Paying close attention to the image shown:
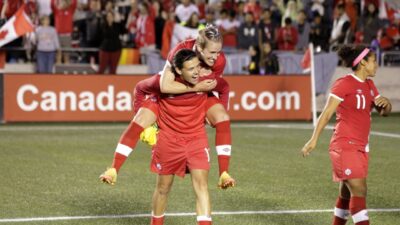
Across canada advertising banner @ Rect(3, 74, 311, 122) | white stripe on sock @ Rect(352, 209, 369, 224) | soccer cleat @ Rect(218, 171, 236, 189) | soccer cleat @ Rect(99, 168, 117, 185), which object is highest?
soccer cleat @ Rect(99, 168, 117, 185)

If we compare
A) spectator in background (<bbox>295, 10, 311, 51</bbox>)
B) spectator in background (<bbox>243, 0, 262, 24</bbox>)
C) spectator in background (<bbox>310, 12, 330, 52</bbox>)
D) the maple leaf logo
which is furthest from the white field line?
spectator in background (<bbox>243, 0, 262, 24</bbox>)

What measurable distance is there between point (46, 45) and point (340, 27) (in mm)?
8635

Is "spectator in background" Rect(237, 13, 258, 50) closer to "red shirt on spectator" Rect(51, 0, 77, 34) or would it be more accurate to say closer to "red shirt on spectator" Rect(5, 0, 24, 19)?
"red shirt on spectator" Rect(51, 0, 77, 34)

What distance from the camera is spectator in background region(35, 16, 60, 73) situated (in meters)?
25.8

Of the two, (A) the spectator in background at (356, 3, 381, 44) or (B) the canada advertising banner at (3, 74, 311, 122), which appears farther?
(A) the spectator in background at (356, 3, 381, 44)

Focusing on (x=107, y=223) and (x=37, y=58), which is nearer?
(x=107, y=223)

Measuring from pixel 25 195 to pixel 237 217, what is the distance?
9.89 feet

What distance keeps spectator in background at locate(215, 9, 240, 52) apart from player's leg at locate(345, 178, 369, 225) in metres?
18.7

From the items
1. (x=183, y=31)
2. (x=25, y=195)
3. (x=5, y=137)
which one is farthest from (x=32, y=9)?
(x=25, y=195)

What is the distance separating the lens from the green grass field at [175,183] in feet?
37.4

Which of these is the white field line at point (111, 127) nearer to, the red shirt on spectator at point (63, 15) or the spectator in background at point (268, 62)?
the spectator in background at point (268, 62)

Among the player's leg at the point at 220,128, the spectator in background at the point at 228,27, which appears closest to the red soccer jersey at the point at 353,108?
the player's leg at the point at 220,128

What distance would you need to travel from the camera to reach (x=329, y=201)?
1245 cm

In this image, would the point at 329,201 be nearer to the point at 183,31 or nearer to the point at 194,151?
the point at 194,151
